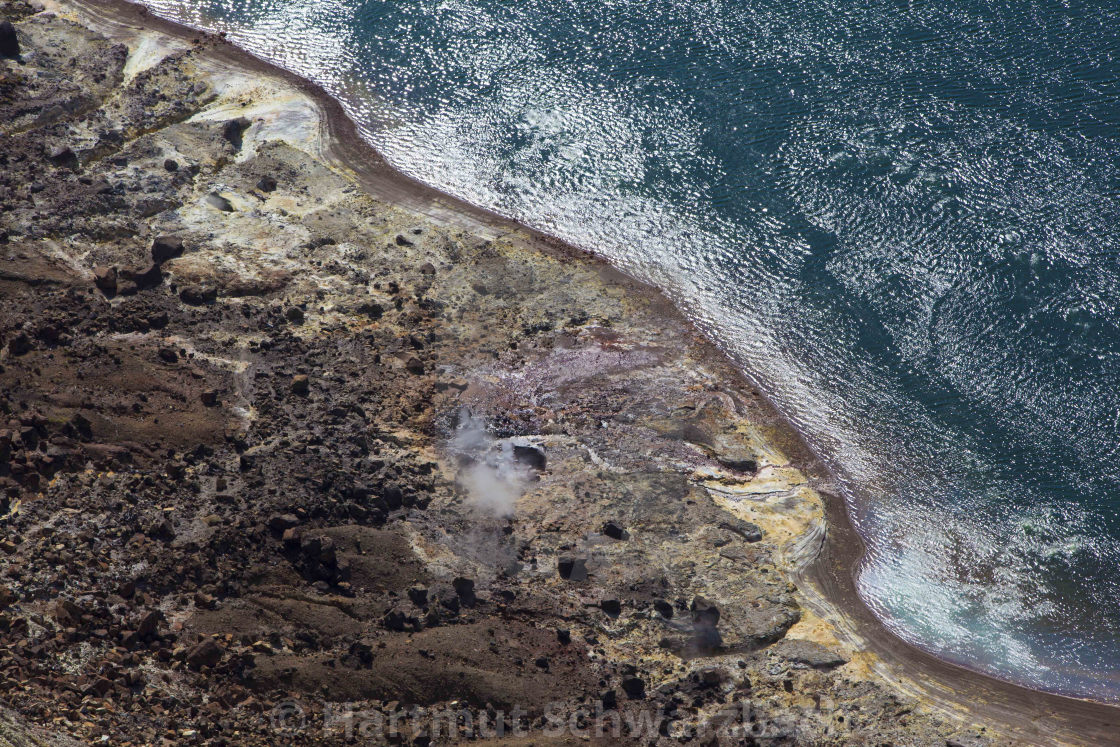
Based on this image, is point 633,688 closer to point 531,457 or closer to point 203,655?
point 531,457

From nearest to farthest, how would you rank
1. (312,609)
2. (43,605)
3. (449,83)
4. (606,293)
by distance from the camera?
(43,605)
(312,609)
(606,293)
(449,83)

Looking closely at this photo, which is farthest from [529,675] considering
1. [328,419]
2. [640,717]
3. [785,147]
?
[785,147]

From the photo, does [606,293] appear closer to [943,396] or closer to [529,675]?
[943,396]

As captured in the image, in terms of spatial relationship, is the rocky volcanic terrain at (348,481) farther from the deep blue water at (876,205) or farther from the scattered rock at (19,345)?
the deep blue water at (876,205)

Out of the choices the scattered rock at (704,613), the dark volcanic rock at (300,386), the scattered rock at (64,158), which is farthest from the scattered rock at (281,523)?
the scattered rock at (64,158)

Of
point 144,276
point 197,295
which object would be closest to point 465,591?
point 197,295

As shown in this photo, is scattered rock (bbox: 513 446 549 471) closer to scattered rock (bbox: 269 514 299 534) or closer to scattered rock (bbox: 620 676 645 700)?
scattered rock (bbox: 269 514 299 534)

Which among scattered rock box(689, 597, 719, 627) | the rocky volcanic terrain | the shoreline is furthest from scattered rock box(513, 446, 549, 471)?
the shoreline
